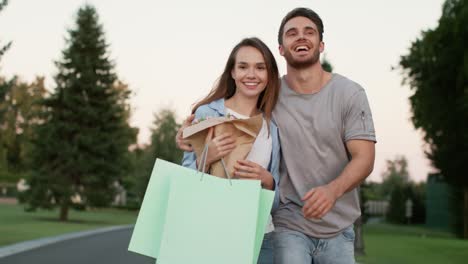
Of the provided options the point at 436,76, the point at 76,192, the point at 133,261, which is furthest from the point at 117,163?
the point at 133,261

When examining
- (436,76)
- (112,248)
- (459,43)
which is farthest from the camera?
(436,76)

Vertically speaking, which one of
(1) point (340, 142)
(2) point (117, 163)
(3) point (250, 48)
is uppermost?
(2) point (117, 163)

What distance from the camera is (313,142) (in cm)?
365

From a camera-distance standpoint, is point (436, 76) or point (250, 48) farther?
point (436, 76)

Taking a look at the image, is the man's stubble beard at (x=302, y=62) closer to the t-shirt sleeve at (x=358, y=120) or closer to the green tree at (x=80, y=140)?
the t-shirt sleeve at (x=358, y=120)

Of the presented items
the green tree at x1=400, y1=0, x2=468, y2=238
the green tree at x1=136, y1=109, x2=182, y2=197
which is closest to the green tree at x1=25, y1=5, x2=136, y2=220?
the green tree at x1=400, y1=0, x2=468, y2=238

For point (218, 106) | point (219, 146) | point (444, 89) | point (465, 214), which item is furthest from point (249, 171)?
point (465, 214)

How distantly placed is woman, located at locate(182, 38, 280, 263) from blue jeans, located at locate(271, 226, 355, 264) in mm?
138

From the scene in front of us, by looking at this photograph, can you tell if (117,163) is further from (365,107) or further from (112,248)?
(365,107)

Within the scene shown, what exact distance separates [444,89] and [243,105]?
38.4 metres

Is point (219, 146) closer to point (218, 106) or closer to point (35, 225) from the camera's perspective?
point (218, 106)

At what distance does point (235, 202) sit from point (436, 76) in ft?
125

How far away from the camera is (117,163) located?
42.6 meters

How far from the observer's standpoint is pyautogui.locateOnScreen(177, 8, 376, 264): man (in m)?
3.62
